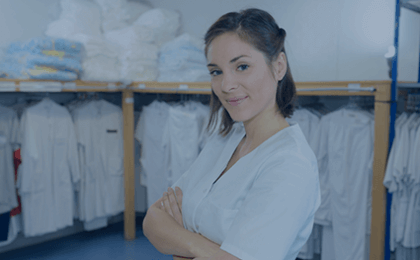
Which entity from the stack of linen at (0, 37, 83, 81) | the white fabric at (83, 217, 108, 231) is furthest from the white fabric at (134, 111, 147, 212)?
the stack of linen at (0, 37, 83, 81)

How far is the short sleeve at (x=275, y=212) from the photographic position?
0.78m

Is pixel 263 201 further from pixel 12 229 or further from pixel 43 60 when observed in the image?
pixel 12 229

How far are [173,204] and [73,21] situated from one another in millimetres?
2944

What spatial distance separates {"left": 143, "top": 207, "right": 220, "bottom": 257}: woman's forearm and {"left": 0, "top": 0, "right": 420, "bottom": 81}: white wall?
7.24 ft

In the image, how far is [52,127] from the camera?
10.9 feet

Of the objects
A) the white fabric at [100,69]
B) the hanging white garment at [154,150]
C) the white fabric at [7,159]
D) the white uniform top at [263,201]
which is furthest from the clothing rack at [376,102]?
the white uniform top at [263,201]

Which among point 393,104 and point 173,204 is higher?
point 393,104

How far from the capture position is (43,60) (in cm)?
296

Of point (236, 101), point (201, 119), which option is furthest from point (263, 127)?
point (201, 119)

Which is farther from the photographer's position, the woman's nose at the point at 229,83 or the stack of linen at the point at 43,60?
the stack of linen at the point at 43,60

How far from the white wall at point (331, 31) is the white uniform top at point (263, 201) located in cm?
223

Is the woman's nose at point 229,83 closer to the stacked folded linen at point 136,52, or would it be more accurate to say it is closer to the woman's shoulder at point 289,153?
the woman's shoulder at point 289,153

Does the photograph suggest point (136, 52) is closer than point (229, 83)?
No

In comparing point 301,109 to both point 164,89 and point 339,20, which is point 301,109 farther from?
point 164,89
